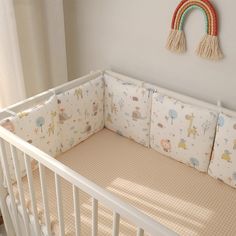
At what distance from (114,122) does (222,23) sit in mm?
858

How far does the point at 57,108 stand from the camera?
Answer: 166cm

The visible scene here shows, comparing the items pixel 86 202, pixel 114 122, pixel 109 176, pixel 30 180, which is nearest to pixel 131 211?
pixel 30 180

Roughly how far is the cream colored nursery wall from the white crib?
9 centimetres

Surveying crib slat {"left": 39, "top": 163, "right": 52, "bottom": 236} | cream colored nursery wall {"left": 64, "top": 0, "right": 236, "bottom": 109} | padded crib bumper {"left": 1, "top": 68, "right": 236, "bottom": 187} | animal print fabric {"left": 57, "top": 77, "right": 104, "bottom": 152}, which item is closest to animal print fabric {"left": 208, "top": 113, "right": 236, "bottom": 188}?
padded crib bumper {"left": 1, "top": 68, "right": 236, "bottom": 187}

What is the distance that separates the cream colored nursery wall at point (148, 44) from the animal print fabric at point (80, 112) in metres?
0.23

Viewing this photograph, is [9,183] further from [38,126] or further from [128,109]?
[128,109]

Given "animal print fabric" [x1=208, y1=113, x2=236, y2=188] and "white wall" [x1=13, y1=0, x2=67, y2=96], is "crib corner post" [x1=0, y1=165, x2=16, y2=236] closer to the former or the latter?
"white wall" [x1=13, y1=0, x2=67, y2=96]

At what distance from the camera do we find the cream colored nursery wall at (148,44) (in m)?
1.50

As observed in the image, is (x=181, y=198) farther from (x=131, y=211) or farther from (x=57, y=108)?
(x=57, y=108)

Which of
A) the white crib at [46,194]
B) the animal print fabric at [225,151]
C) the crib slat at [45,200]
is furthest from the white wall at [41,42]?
the animal print fabric at [225,151]

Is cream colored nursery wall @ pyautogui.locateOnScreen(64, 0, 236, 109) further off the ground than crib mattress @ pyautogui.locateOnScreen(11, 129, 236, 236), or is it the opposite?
cream colored nursery wall @ pyautogui.locateOnScreen(64, 0, 236, 109)

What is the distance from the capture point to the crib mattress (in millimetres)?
1356

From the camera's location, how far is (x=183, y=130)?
1630 millimetres

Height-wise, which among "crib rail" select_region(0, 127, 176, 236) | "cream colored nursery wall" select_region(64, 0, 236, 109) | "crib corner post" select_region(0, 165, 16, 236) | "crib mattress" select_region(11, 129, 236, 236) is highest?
"cream colored nursery wall" select_region(64, 0, 236, 109)
